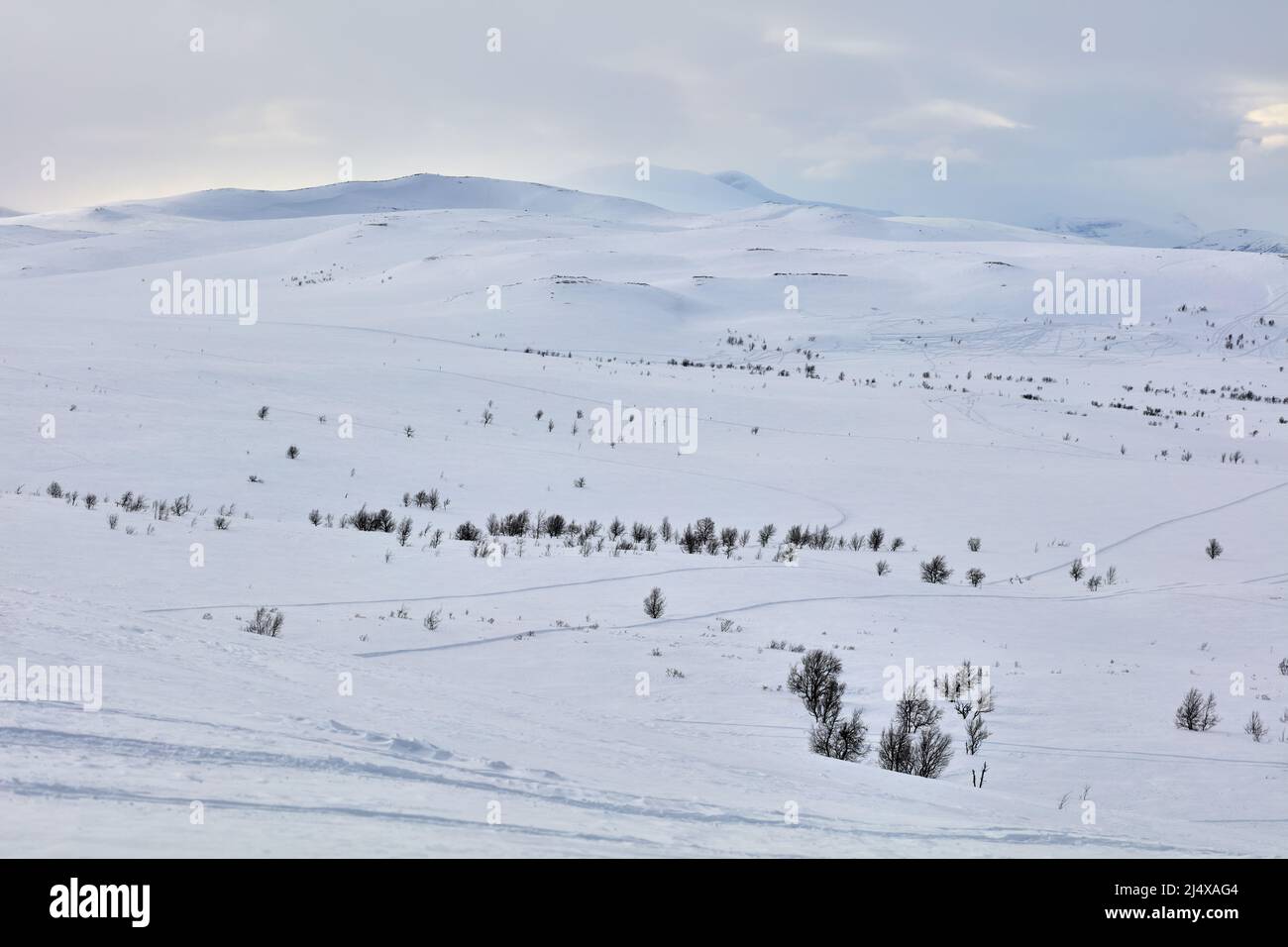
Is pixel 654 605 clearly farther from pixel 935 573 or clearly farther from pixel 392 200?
pixel 392 200

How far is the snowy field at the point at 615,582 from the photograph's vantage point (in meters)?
3.81

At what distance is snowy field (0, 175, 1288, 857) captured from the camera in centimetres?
381

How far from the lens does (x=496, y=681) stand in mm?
7641

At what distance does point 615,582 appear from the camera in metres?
11.3

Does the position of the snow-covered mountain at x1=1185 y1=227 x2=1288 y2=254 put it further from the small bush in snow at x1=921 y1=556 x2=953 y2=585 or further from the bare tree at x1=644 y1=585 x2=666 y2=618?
the bare tree at x1=644 y1=585 x2=666 y2=618

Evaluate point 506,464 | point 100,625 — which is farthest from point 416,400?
point 100,625

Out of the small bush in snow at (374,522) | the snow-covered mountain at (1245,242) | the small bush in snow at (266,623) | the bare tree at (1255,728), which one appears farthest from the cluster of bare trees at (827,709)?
the snow-covered mountain at (1245,242)

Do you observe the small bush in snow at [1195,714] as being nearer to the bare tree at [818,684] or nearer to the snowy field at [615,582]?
A: the snowy field at [615,582]

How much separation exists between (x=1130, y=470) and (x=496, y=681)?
58.2ft

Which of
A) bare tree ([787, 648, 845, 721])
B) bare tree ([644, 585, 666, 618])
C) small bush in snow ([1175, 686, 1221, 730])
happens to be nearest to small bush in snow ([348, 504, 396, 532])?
bare tree ([644, 585, 666, 618])

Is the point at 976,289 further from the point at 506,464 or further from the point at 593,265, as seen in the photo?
the point at 506,464

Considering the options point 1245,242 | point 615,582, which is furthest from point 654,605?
point 1245,242

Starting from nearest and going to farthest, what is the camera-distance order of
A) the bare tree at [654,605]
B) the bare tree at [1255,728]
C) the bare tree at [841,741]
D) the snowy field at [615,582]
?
the snowy field at [615,582] < the bare tree at [841,741] < the bare tree at [1255,728] < the bare tree at [654,605]

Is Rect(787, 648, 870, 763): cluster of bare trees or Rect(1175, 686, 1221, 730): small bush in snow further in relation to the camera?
Rect(1175, 686, 1221, 730): small bush in snow
